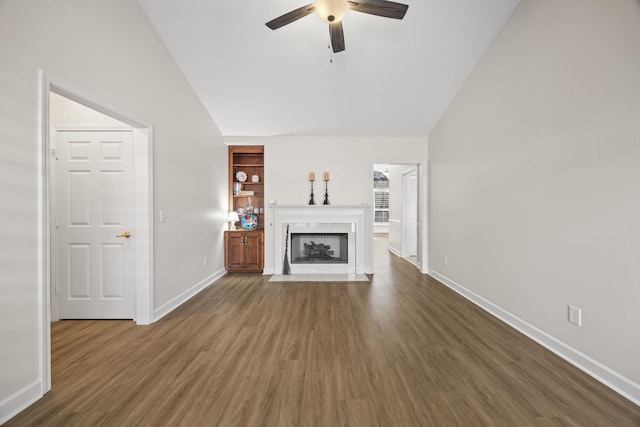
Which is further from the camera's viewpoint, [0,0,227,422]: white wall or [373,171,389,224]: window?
[373,171,389,224]: window

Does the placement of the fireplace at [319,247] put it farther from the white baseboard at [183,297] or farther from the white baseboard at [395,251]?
the white baseboard at [395,251]

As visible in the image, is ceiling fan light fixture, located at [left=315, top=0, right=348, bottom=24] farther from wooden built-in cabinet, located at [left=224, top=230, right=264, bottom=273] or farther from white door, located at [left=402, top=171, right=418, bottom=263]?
white door, located at [left=402, top=171, right=418, bottom=263]

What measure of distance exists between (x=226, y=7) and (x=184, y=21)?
54 cm

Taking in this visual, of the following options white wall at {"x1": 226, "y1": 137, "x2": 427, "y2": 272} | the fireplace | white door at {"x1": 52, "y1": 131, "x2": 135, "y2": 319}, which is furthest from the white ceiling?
the fireplace

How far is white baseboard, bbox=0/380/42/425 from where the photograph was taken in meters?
1.60

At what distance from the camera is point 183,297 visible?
3.69 m

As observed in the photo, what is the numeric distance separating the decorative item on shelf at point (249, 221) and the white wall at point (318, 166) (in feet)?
1.10

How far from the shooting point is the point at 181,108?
368cm

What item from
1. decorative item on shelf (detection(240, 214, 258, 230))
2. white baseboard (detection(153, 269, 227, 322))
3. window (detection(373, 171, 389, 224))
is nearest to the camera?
white baseboard (detection(153, 269, 227, 322))

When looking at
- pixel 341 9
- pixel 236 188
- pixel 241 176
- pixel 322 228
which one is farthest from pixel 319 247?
pixel 341 9

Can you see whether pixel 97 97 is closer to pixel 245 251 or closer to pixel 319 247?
pixel 245 251

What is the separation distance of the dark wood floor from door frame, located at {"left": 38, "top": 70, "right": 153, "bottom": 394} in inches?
11.9

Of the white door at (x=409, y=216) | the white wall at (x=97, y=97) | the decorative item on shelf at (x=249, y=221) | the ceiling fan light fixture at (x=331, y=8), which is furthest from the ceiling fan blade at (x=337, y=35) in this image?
the white door at (x=409, y=216)

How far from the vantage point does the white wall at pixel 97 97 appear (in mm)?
1665
